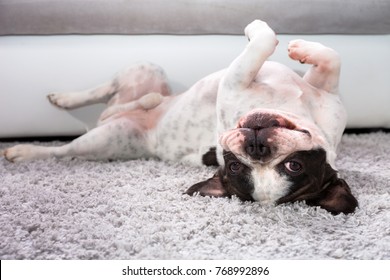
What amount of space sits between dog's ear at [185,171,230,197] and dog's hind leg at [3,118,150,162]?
622mm

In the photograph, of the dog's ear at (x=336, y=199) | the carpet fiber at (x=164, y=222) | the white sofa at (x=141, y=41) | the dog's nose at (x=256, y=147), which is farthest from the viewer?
the white sofa at (x=141, y=41)

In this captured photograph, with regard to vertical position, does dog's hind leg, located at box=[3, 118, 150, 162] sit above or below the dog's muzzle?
below

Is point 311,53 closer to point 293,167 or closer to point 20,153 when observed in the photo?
point 293,167

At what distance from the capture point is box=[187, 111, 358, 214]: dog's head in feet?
5.32

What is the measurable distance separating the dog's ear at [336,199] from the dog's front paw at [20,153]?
128cm

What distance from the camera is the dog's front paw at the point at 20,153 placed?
2367 mm

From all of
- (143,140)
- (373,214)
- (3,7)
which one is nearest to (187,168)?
(143,140)

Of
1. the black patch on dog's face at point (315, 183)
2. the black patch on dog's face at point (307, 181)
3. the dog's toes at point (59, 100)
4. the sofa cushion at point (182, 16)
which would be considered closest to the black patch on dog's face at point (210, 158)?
the black patch on dog's face at point (307, 181)

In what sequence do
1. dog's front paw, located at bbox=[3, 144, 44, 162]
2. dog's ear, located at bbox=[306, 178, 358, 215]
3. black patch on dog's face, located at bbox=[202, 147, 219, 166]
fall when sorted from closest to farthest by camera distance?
1. dog's ear, located at bbox=[306, 178, 358, 215]
2. black patch on dog's face, located at bbox=[202, 147, 219, 166]
3. dog's front paw, located at bbox=[3, 144, 44, 162]

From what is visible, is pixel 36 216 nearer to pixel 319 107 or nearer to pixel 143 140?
pixel 143 140

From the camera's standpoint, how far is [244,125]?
5.60ft

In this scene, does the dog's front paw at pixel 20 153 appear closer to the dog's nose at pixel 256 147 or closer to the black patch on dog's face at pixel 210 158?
the black patch on dog's face at pixel 210 158

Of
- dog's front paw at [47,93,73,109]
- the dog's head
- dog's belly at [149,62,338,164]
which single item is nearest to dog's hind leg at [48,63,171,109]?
dog's front paw at [47,93,73,109]

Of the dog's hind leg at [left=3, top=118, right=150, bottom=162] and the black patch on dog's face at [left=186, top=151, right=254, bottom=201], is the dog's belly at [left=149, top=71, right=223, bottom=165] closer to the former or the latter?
the dog's hind leg at [left=3, top=118, right=150, bottom=162]
